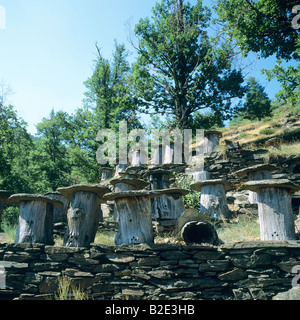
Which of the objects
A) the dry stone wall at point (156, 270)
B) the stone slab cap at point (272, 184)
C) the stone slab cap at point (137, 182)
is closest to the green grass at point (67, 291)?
the dry stone wall at point (156, 270)

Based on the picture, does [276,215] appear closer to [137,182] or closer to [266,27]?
[137,182]

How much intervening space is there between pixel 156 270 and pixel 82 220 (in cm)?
160

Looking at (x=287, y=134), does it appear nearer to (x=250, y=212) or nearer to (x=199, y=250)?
(x=250, y=212)

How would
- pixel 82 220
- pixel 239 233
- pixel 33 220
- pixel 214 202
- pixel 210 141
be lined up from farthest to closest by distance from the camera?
pixel 210 141, pixel 214 202, pixel 239 233, pixel 33 220, pixel 82 220

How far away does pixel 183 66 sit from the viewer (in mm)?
15156

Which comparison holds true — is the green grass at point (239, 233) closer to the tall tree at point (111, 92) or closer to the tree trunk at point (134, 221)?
the tree trunk at point (134, 221)

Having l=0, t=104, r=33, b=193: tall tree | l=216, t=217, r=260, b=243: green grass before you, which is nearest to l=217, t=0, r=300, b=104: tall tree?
l=216, t=217, r=260, b=243: green grass

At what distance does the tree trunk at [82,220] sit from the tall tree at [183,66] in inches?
394

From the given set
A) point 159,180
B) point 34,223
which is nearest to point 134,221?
point 34,223

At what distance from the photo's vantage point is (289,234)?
4219 millimetres

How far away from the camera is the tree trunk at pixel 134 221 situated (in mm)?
4488
